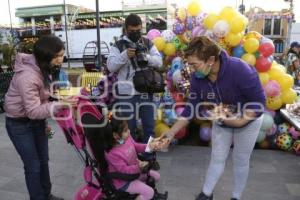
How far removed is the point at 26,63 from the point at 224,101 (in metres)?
1.40

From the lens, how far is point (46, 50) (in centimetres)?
215

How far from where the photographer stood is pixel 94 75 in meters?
7.04

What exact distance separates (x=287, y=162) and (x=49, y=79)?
2.87 metres

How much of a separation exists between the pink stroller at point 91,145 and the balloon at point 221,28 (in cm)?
222

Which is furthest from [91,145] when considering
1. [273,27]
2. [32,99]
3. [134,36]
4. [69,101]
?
[273,27]

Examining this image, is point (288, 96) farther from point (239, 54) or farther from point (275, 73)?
point (239, 54)

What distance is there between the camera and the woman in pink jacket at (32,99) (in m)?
2.12

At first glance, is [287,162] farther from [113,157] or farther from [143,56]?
[113,157]

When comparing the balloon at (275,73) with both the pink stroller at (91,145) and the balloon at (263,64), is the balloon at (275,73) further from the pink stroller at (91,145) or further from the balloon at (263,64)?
the pink stroller at (91,145)

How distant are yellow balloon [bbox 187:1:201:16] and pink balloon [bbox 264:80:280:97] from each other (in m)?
1.38

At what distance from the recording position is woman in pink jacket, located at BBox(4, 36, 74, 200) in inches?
83.4

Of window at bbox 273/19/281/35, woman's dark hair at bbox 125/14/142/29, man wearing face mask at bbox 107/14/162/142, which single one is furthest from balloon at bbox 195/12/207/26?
window at bbox 273/19/281/35

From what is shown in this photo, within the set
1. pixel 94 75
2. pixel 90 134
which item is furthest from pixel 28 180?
pixel 94 75

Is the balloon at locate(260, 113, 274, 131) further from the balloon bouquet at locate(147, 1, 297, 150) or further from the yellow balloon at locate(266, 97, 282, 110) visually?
the yellow balloon at locate(266, 97, 282, 110)
